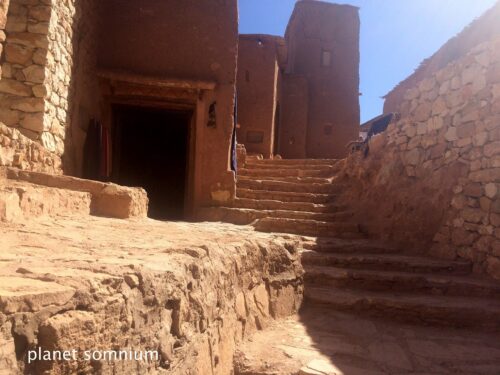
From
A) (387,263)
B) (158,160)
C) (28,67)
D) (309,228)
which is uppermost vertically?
(28,67)

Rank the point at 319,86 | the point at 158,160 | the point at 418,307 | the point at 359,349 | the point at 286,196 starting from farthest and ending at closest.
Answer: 1. the point at 319,86
2. the point at 158,160
3. the point at 286,196
4. the point at 418,307
5. the point at 359,349

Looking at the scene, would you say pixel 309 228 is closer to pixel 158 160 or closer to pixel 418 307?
pixel 418 307

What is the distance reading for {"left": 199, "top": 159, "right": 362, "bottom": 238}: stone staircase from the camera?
6809mm

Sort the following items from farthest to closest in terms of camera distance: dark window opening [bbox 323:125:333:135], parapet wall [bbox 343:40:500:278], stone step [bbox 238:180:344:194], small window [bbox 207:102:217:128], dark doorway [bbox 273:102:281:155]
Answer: dark window opening [bbox 323:125:333:135] → dark doorway [bbox 273:102:281:155] → stone step [bbox 238:180:344:194] → small window [bbox 207:102:217:128] → parapet wall [bbox 343:40:500:278]

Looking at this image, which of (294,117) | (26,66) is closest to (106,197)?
(26,66)

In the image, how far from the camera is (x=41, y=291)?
45.4 inches

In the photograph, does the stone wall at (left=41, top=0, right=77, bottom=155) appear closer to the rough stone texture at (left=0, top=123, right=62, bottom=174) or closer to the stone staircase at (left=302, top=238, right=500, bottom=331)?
the rough stone texture at (left=0, top=123, right=62, bottom=174)

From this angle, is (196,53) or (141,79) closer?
(141,79)

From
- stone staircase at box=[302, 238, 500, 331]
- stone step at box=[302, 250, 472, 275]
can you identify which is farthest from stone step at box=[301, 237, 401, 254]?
stone step at box=[302, 250, 472, 275]

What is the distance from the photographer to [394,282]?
473 centimetres

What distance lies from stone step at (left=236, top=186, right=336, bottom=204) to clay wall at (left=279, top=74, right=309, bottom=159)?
8.97 m

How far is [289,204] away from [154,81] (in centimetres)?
342

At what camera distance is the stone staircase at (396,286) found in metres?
4.09

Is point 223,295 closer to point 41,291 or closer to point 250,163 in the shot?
point 41,291
